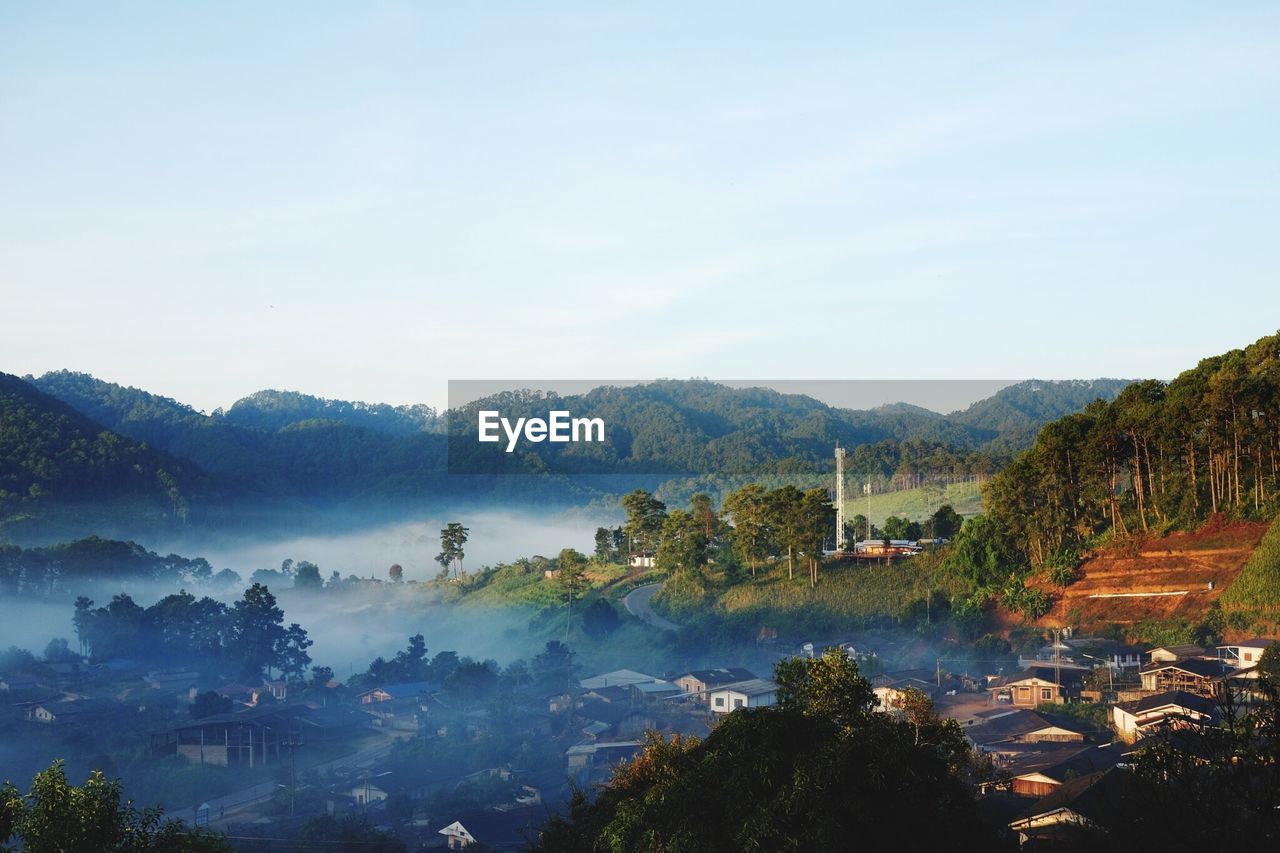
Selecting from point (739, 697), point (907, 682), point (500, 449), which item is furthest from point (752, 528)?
point (500, 449)

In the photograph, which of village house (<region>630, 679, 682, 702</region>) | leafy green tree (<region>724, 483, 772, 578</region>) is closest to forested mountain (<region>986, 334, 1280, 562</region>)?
leafy green tree (<region>724, 483, 772, 578</region>)

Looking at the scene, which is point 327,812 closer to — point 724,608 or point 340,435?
point 724,608

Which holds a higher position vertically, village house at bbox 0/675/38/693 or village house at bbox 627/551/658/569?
village house at bbox 627/551/658/569

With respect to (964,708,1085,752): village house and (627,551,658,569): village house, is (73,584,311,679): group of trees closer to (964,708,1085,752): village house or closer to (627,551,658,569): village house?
(627,551,658,569): village house

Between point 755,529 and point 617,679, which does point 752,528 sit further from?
point 617,679

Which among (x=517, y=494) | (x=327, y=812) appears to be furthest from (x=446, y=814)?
(x=517, y=494)

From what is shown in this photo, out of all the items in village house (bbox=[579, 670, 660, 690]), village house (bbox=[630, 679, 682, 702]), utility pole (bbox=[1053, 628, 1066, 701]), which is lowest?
village house (bbox=[579, 670, 660, 690])
